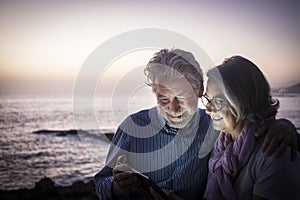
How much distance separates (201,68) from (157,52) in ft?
0.63

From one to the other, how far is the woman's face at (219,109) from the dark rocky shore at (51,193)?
11.5 feet

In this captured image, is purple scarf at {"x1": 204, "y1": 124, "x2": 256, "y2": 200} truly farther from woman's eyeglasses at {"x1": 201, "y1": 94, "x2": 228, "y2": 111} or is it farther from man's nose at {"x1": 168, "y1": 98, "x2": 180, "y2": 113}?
man's nose at {"x1": 168, "y1": 98, "x2": 180, "y2": 113}

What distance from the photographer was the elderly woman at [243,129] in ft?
3.13

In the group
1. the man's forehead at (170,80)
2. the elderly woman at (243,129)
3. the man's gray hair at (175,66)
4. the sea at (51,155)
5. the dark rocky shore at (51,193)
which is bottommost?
the sea at (51,155)

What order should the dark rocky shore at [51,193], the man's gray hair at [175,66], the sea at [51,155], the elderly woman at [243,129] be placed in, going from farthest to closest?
the sea at [51,155] → the dark rocky shore at [51,193] → the man's gray hair at [175,66] → the elderly woman at [243,129]

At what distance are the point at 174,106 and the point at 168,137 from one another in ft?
0.48

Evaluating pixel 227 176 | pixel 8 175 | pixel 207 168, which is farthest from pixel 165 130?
pixel 8 175

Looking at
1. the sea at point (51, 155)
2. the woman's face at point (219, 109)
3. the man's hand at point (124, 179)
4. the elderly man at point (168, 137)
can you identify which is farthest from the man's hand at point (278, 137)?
the sea at point (51, 155)

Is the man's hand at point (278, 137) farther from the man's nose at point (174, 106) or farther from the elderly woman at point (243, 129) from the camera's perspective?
the man's nose at point (174, 106)

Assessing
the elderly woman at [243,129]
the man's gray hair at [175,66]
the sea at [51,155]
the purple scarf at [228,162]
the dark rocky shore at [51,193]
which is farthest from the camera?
the sea at [51,155]

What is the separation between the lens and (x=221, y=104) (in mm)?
1109

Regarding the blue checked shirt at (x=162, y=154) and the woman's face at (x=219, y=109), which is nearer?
the woman's face at (x=219, y=109)

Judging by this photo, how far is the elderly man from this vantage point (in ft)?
4.17

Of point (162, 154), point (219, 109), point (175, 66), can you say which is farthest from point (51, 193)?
point (219, 109)
